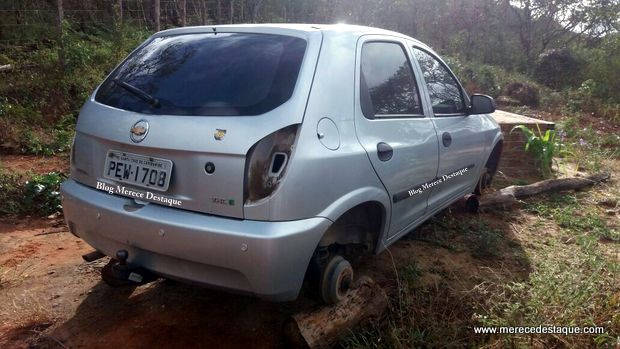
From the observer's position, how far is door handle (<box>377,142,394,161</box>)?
2.48 meters

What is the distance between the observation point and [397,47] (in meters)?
3.08

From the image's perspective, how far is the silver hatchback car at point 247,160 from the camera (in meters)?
1.99

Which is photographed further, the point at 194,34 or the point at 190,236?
the point at 194,34

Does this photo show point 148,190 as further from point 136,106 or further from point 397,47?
point 397,47

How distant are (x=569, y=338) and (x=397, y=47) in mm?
1952

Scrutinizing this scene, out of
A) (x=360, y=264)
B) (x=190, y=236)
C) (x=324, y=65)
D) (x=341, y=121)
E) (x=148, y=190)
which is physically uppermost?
(x=324, y=65)

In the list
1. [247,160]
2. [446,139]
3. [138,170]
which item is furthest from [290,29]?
[446,139]

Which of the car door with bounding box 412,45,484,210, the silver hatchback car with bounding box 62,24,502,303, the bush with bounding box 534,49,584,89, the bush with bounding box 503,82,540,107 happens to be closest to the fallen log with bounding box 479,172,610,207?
the car door with bounding box 412,45,484,210

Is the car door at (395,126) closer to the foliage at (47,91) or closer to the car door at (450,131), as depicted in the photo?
the car door at (450,131)

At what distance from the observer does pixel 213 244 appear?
1979mm

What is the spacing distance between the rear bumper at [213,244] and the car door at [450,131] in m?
1.47

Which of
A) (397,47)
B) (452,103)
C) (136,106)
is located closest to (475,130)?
(452,103)

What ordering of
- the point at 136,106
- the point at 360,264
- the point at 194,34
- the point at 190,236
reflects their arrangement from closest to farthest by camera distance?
the point at 190,236, the point at 136,106, the point at 194,34, the point at 360,264

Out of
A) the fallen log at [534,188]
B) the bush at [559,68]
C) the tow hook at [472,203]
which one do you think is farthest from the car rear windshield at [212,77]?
the bush at [559,68]
